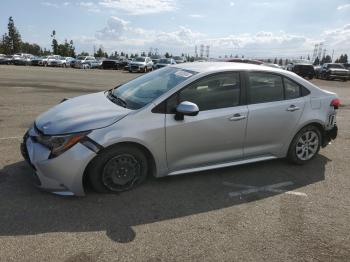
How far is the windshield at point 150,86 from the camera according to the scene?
461cm

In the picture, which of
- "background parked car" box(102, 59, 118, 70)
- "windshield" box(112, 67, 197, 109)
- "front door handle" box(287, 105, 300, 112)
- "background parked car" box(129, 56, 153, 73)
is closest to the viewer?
"windshield" box(112, 67, 197, 109)

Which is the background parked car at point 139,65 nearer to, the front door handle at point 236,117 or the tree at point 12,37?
the front door handle at point 236,117

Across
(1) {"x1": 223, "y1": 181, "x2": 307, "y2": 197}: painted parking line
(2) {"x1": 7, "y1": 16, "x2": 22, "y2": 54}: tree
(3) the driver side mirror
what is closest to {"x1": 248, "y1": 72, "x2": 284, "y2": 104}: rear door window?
(3) the driver side mirror

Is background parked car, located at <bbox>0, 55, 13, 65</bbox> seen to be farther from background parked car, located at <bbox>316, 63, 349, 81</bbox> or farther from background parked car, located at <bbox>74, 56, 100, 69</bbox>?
background parked car, located at <bbox>316, 63, 349, 81</bbox>

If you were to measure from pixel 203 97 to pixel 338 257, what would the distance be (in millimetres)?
2412

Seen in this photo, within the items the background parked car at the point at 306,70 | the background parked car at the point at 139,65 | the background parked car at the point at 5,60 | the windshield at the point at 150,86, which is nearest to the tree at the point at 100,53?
the background parked car at the point at 5,60

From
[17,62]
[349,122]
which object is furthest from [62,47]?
[349,122]

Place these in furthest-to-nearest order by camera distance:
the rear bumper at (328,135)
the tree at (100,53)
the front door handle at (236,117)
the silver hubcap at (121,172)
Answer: the tree at (100,53), the rear bumper at (328,135), the front door handle at (236,117), the silver hubcap at (121,172)

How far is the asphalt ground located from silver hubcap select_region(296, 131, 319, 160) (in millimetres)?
330

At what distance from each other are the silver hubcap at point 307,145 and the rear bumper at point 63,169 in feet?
10.8

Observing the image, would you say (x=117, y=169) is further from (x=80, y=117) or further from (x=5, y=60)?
(x=5, y=60)

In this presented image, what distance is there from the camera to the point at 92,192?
14.3ft

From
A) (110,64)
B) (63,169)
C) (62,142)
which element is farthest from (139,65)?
(63,169)

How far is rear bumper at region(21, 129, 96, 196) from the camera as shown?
12.9 feet
